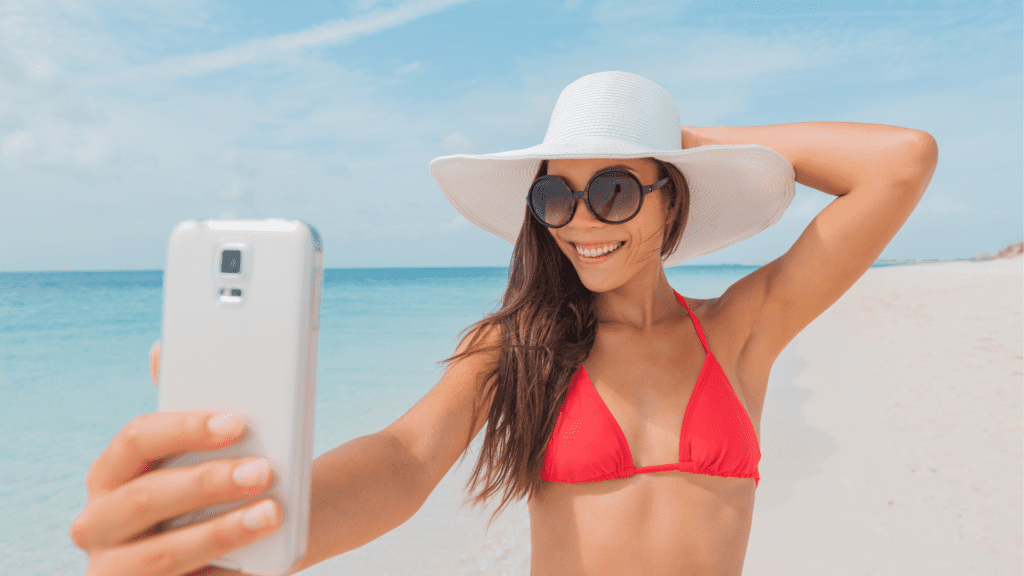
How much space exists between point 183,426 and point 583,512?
1.27 meters

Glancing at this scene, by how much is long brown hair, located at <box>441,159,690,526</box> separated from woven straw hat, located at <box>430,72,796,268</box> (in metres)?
0.13

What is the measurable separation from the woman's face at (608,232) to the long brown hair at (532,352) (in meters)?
0.12

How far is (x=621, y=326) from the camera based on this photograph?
2.06 m

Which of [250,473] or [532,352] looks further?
[532,352]

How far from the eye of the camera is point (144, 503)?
72cm

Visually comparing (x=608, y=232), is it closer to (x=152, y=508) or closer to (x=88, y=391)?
(x=152, y=508)

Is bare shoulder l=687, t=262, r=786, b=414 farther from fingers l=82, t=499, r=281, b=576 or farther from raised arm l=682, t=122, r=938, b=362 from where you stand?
fingers l=82, t=499, r=281, b=576

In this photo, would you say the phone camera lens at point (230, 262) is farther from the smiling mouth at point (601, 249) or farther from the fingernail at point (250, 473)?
the smiling mouth at point (601, 249)

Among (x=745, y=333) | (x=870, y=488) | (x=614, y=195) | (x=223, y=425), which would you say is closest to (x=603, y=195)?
(x=614, y=195)

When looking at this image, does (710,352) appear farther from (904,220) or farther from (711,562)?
(904,220)

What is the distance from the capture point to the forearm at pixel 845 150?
1836 mm

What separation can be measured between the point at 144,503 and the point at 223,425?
13 cm

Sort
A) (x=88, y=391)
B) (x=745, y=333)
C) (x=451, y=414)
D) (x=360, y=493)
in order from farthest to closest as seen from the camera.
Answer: (x=88, y=391)
(x=745, y=333)
(x=451, y=414)
(x=360, y=493)

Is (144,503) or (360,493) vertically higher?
(144,503)
